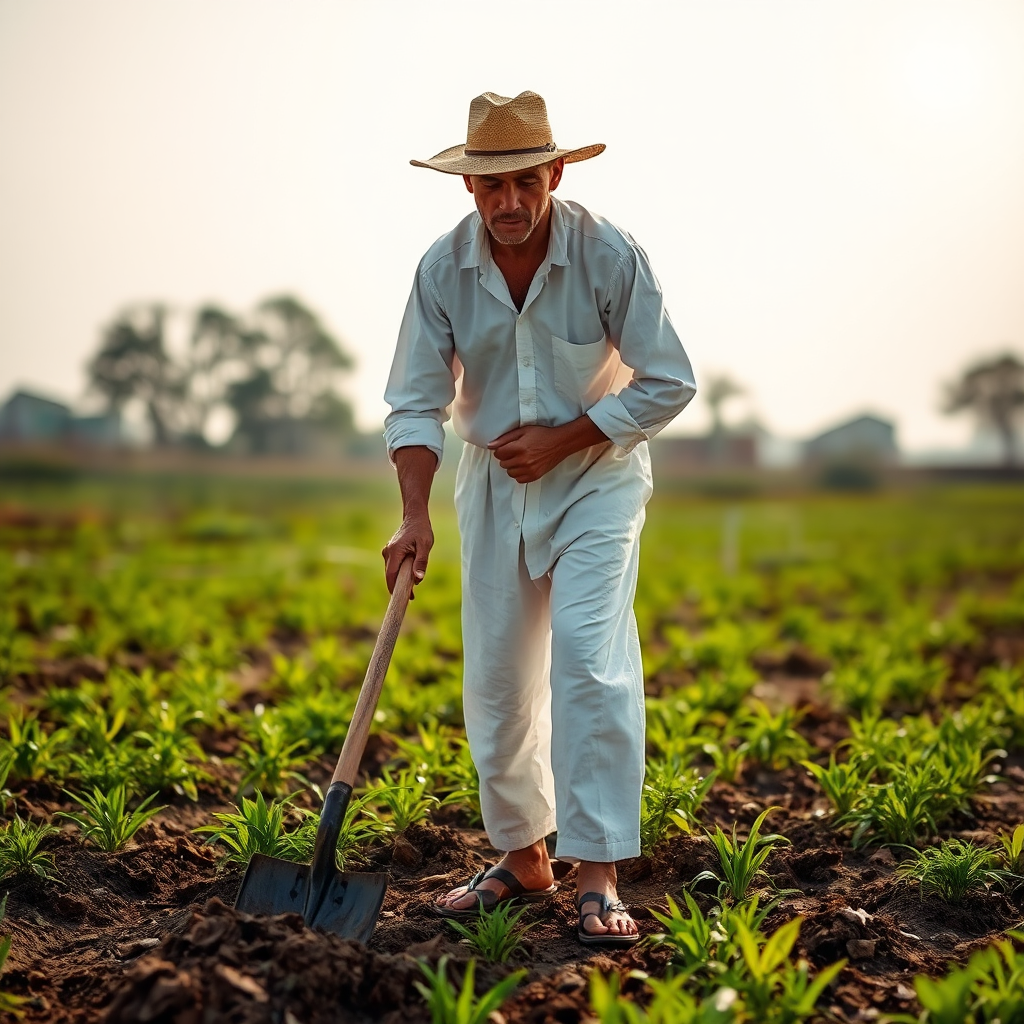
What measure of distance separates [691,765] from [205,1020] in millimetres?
2824

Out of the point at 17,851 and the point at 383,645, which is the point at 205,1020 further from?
the point at 17,851

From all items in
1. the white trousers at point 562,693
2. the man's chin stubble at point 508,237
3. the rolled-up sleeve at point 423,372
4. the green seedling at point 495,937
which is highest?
the man's chin stubble at point 508,237

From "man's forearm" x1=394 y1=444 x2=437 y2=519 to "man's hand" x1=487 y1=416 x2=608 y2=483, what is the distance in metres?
0.24

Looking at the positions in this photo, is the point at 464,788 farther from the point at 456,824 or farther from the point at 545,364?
the point at 545,364

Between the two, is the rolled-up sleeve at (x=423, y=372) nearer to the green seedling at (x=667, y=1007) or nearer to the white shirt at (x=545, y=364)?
the white shirt at (x=545, y=364)

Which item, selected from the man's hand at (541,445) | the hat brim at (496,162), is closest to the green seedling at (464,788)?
the man's hand at (541,445)

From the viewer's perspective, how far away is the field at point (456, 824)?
2.54 metres

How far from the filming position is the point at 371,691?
3.09 m

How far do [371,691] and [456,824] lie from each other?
1.21m

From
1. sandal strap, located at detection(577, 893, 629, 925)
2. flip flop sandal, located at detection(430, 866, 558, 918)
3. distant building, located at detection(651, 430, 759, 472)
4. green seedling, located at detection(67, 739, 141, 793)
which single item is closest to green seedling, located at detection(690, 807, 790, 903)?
sandal strap, located at detection(577, 893, 629, 925)

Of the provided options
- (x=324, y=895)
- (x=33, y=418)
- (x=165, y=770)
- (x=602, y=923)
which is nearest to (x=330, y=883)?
(x=324, y=895)

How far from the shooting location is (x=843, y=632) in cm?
798

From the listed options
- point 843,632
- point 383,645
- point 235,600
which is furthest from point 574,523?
point 235,600

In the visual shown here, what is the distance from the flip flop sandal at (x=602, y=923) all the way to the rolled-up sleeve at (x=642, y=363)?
1.18m
